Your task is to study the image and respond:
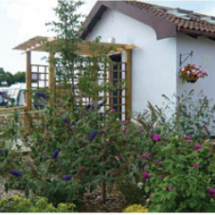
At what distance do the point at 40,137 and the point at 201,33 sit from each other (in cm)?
570

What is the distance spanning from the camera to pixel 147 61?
8430 mm

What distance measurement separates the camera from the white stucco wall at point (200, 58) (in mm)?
7641

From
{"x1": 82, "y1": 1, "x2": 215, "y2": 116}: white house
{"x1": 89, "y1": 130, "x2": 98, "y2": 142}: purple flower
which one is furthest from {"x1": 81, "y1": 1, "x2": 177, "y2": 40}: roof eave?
{"x1": 89, "y1": 130, "x2": 98, "y2": 142}: purple flower

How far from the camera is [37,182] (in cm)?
286

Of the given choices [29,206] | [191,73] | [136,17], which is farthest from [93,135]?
[136,17]

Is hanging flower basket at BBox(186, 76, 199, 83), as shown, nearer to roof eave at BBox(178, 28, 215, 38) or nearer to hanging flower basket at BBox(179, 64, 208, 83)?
hanging flower basket at BBox(179, 64, 208, 83)

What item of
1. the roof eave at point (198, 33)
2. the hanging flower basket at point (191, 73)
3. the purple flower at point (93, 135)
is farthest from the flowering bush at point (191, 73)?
the purple flower at point (93, 135)

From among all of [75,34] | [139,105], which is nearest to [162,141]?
[75,34]

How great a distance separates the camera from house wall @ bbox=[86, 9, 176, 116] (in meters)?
7.74

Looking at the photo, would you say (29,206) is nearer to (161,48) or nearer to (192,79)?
(192,79)

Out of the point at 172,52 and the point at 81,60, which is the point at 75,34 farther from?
the point at 172,52

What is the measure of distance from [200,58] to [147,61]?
1380 millimetres

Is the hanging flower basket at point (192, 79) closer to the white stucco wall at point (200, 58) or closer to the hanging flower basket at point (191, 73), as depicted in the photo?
the hanging flower basket at point (191, 73)

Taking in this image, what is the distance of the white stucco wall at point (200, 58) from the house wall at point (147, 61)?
220mm
